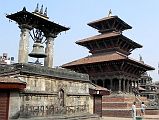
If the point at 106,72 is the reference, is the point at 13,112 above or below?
below

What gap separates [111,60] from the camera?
33.1 meters

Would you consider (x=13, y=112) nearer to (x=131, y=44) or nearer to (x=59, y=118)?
(x=59, y=118)

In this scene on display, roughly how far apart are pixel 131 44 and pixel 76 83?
2200 cm

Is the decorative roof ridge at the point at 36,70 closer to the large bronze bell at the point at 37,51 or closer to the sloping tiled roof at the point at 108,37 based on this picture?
the large bronze bell at the point at 37,51

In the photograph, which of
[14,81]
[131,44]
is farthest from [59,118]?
[131,44]

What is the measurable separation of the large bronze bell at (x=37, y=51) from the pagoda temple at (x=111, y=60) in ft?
54.1

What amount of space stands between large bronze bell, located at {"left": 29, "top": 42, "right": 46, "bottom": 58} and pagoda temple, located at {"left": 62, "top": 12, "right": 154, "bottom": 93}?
54.1ft

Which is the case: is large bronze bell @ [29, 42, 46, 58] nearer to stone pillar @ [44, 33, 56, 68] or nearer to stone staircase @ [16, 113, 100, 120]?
stone pillar @ [44, 33, 56, 68]

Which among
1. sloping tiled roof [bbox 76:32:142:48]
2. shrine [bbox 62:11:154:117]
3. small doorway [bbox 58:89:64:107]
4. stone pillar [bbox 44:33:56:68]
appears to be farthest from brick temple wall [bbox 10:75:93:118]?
sloping tiled roof [bbox 76:32:142:48]

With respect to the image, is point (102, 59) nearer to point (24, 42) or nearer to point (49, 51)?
point (49, 51)

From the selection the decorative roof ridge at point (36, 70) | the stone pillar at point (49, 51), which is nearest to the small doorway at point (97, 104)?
the decorative roof ridge at point (36, 70)

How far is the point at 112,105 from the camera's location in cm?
3055

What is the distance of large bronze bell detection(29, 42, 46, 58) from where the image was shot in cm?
1656

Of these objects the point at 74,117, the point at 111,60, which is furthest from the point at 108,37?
the point at 74,117
